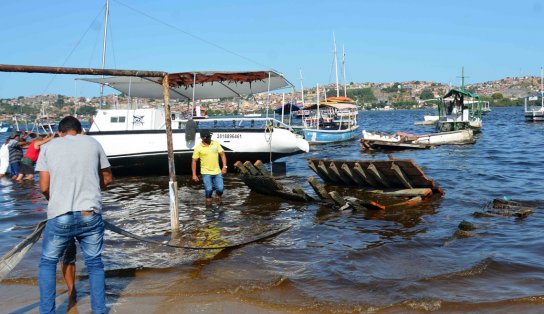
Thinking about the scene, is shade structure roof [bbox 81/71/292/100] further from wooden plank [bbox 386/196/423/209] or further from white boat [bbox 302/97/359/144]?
white boat [bbox 302/97/359/144]

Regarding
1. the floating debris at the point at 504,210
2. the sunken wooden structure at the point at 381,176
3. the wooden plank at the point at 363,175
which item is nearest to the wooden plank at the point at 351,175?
the sunken wooden structure at the point at 381,176

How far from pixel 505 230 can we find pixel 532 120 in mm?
59536

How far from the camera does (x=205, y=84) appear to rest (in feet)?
63.2

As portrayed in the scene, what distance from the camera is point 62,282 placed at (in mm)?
6656

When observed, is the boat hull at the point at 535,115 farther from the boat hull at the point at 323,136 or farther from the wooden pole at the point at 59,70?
the wooden pole at the point at 59,70

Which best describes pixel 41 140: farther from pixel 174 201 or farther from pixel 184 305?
pixel 184 305

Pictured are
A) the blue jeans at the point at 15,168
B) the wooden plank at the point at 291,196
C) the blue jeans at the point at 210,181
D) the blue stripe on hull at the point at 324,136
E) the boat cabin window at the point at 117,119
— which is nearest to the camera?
the blue jeans at the point at 210,181

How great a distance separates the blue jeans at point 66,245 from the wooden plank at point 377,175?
10.2 meters

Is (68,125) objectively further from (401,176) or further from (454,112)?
(454,112)

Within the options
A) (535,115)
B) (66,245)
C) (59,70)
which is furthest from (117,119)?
(535,115)

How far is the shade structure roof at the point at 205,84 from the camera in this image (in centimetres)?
1736

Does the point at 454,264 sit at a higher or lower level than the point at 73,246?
lower

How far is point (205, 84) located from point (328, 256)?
12575 mm

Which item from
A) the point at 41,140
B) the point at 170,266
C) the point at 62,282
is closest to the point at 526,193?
the point at 170,266
